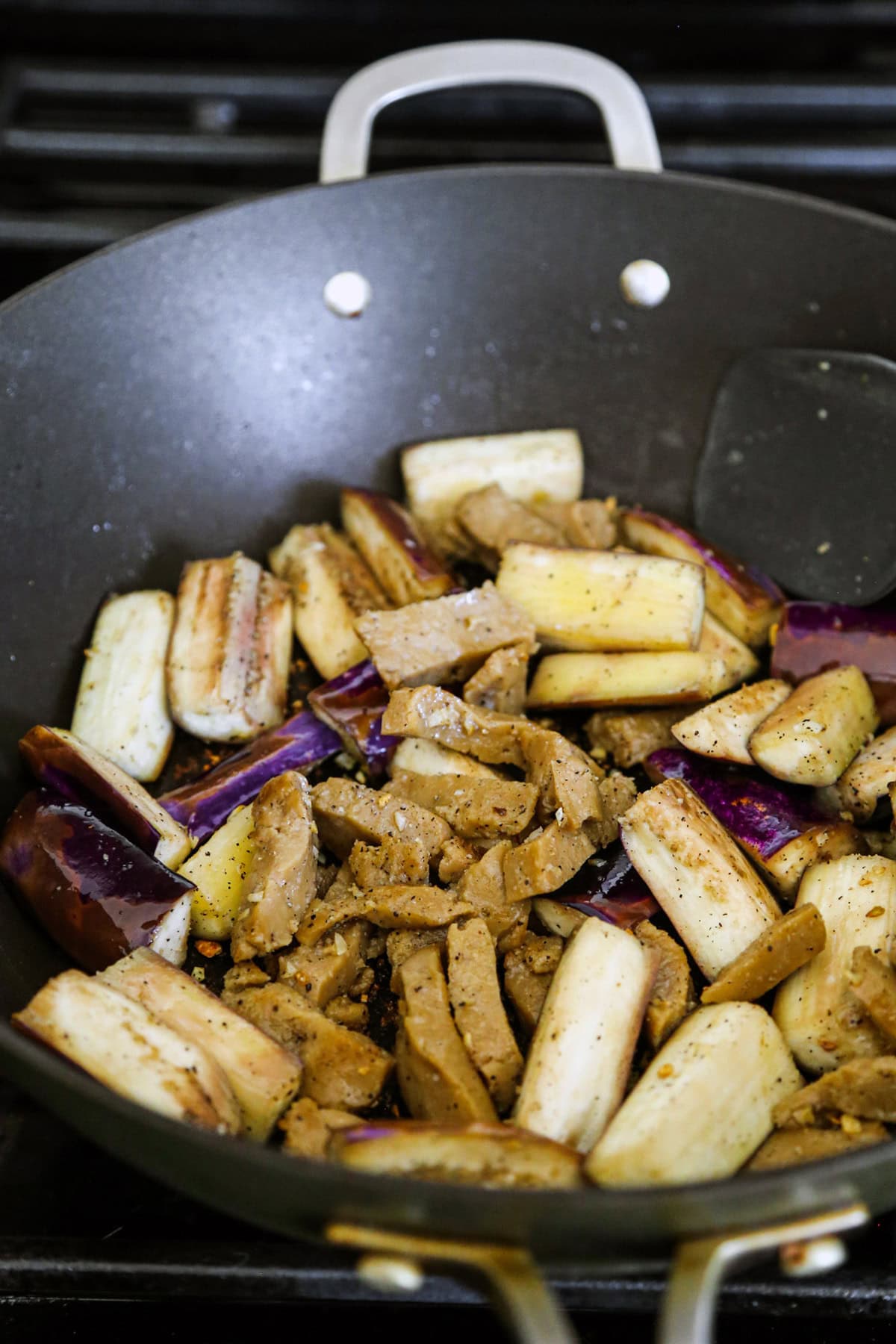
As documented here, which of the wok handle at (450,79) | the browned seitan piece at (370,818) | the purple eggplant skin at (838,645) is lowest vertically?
the browned seitan piece at (370,818)

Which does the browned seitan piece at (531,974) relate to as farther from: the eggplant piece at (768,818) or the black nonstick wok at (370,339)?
the black nonstick wok at (370,339)

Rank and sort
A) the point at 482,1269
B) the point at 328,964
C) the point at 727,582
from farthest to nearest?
the point at 727,582 → the point at 328,964 → the point at 482,1269

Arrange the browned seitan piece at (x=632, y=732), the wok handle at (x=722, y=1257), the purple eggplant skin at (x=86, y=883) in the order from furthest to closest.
Answer: the browned seitan piece at (x=632, y=732) → the purple eggplant skin at (x=86, y=883) → the wok handle at (x=722, y=1257)

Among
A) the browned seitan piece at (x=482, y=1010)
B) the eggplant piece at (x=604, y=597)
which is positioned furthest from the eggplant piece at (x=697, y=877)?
the eggplant piece at (x=604, y=597)

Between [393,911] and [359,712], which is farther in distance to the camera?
[359,712]

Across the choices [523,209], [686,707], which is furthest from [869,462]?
[523,209]

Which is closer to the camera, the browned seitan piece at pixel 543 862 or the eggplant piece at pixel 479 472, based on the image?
the browned seitan piece at pixel 543 862

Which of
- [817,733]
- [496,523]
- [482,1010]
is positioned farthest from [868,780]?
[496,523]

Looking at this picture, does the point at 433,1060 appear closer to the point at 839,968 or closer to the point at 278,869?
the point at 278,869
